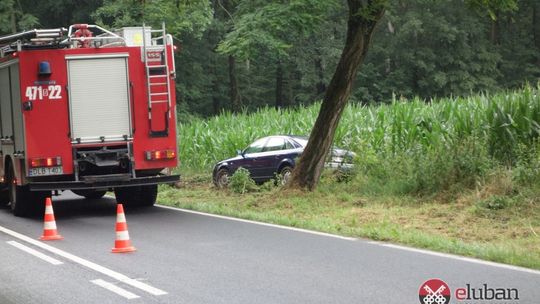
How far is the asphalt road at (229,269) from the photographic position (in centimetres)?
828

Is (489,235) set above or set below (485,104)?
below

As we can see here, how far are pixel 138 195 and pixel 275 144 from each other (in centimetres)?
539

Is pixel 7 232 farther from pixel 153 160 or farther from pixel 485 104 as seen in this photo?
pixel 485 104

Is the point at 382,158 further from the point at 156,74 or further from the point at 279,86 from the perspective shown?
the point at 279,86

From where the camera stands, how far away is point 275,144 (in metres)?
22.3

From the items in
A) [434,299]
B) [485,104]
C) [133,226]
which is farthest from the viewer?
[485,104]

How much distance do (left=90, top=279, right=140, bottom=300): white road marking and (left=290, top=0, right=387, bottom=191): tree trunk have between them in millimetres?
9313

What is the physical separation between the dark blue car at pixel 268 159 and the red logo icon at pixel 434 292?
38.7ft

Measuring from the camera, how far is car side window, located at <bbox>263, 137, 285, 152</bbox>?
2214 centimetres

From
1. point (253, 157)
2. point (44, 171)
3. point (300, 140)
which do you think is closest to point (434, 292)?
point (44, 171)

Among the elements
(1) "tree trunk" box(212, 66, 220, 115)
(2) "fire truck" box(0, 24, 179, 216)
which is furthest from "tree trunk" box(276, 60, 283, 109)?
(2) "fire truck" box(0, 24, 179, 216)

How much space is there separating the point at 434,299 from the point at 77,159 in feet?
31.5

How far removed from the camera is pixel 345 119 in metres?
23.8

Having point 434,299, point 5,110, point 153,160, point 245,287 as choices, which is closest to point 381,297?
point 434,299
